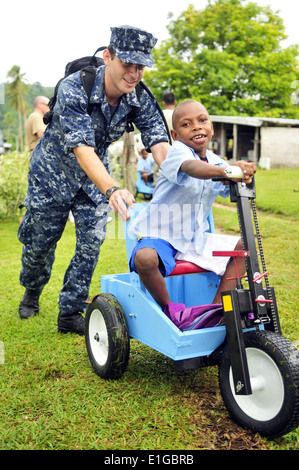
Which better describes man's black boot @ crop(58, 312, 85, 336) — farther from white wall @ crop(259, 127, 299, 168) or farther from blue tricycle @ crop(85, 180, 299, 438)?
white wall @ crop(259, 127, 299, 168)

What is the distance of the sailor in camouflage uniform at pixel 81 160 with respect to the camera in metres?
2.76

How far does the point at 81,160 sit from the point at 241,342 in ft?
4.40

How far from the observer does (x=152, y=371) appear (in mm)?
2941

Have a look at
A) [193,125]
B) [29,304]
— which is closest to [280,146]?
[29,304]

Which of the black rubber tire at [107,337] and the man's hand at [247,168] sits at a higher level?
the man's hand at [247,168]

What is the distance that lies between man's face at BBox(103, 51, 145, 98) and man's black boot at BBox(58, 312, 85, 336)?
1.68 m

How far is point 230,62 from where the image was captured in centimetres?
3397

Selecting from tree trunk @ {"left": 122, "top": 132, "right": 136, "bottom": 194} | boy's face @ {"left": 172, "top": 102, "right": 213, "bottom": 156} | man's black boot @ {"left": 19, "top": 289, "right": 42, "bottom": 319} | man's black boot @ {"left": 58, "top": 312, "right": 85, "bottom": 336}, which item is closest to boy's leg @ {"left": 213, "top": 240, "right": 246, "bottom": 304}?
boy's face @ {"left": 172, "top": 102, "right": 213, "bottom": 156}

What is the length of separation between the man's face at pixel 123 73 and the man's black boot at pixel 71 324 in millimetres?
1684

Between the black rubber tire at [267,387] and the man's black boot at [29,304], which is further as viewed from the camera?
the man's black boot at [29,304]

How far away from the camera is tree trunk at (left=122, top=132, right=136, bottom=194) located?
Result: 9.51m

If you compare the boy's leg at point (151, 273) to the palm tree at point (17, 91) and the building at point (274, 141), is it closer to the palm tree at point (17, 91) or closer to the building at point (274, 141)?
the building at point (274, 141)

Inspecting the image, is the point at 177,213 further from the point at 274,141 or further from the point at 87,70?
the point at 274,141

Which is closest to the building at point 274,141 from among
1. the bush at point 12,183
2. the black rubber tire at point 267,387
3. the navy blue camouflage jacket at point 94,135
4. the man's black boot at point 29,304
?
the bush at point 12,183
